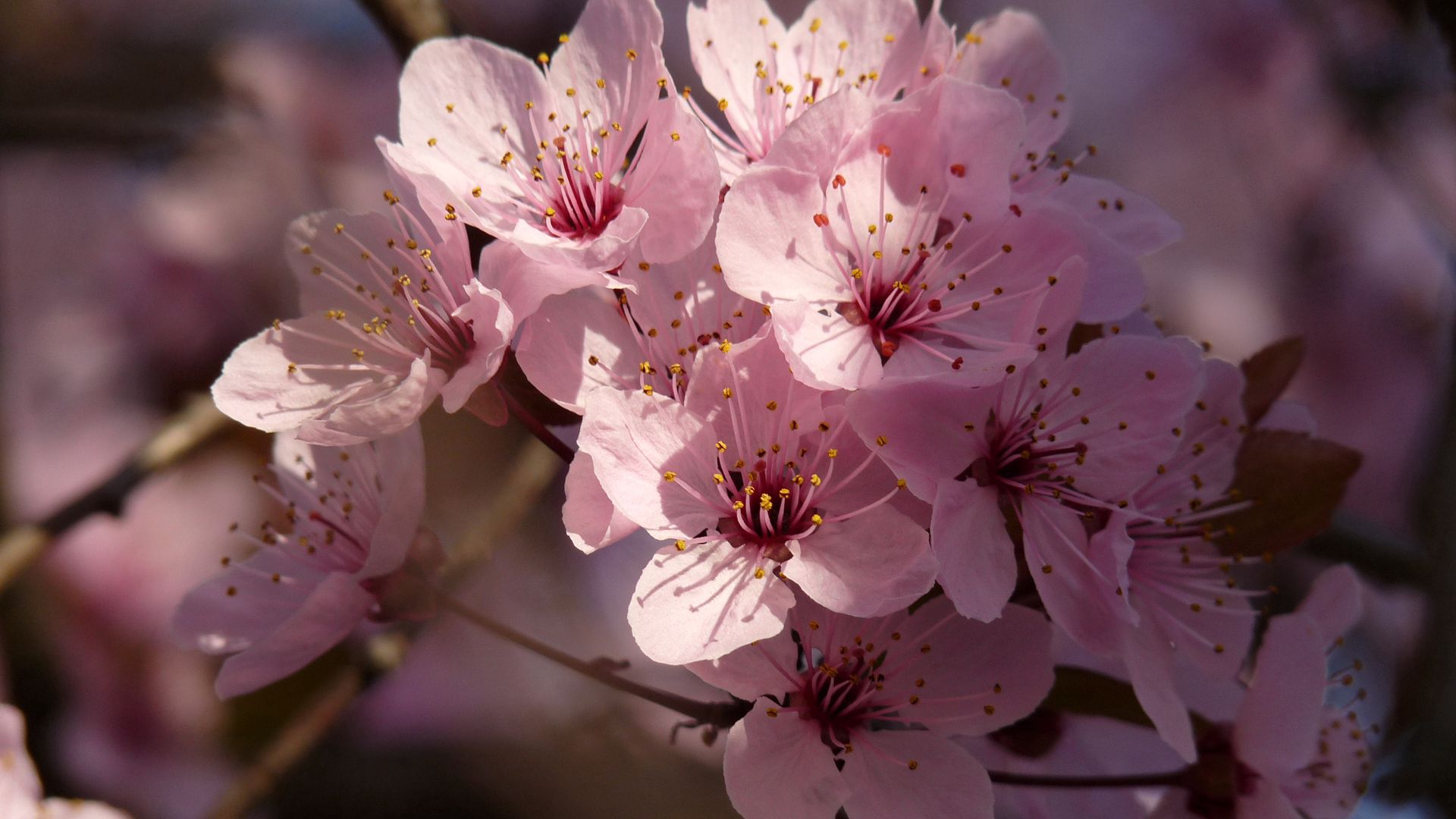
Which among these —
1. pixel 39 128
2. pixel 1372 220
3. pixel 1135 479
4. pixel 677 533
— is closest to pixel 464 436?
pixel 39 128

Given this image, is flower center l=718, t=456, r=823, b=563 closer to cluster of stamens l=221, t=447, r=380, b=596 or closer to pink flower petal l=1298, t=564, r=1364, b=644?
cluster of stamens l=221, t=447, r=380, b=596

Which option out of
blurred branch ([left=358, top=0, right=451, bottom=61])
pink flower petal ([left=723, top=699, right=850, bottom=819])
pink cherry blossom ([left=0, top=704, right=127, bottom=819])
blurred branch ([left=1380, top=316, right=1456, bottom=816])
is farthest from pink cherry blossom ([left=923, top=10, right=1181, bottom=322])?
pink cherry blossom ([left=0, top=704, right=127, bottom=819])

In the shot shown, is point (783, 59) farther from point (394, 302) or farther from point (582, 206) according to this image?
point (394, 302)

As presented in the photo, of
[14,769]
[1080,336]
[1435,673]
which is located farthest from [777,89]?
[1435,673]

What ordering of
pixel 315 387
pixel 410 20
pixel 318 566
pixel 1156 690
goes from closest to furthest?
1. pixel 1156 690
2. pixel 315 387
3. pixel 318 566
4. pixel 410 20

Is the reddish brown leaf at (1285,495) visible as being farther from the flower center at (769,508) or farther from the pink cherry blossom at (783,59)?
the pink cherry blossom at (783,59)

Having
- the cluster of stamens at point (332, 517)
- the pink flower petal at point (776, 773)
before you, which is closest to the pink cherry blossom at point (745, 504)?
the pink flower petal at point (776, 773)

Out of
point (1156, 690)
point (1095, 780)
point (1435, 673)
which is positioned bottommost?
point (1435, 673)
